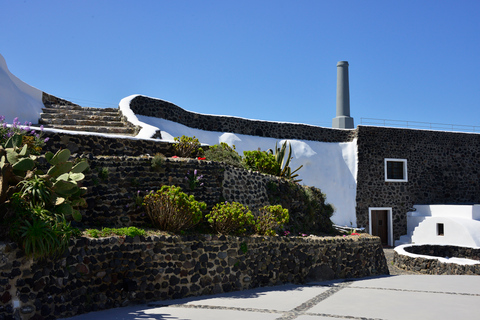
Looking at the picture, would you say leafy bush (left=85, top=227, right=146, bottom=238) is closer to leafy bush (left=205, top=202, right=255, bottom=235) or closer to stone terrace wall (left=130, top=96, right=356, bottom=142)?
leafy bush (left=205, top=202, right=255, bottom=235)

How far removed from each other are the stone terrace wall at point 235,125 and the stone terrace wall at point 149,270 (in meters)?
9.29

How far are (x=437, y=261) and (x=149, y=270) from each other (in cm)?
1101

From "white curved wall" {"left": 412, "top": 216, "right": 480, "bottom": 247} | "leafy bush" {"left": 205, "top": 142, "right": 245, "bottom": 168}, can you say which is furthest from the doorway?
"leafy bush" {"left": 205, "top": 142, "right": 245, "bottom": 168}

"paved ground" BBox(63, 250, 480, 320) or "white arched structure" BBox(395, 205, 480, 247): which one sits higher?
"white arched structure" BBox(395, 205, 480, 247)

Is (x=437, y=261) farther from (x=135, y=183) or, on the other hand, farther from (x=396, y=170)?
(x=135, y=183)

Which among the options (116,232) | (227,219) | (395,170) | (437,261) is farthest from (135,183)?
(395,170)

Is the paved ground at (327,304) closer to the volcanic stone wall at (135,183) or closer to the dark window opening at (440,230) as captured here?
the volcanic stone wall at (135,183)

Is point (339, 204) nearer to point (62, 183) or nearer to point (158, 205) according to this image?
point (158, 205)

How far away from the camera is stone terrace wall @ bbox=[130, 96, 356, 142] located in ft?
58.4

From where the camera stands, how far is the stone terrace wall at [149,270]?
6.38 meters

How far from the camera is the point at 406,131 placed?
2425 centimetres

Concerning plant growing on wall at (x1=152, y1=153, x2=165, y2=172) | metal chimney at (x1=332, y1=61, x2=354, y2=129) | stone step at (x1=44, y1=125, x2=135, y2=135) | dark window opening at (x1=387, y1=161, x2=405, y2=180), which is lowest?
plant growing on wall at (x1=152, y1=153, x2=165, y2=172)

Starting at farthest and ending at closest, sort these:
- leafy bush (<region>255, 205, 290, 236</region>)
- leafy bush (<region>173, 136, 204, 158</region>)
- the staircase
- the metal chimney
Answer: the metal chimney → the staircase → leafy bush (<region>173, 136, 204, 158</region>) → leafy bush (<region>255, 205, 290, 236</region>)

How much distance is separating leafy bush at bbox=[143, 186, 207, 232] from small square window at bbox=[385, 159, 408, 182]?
1698cm
